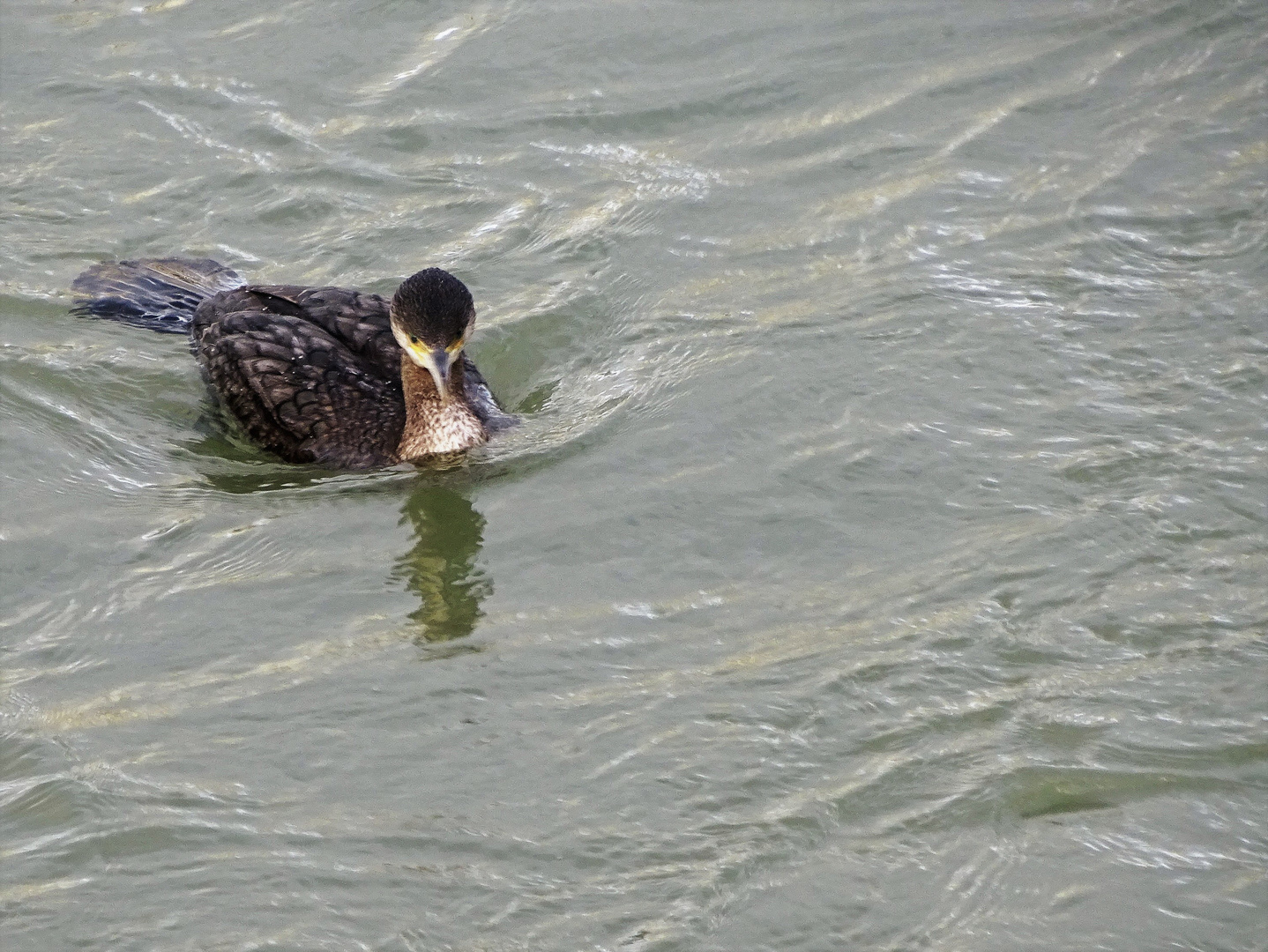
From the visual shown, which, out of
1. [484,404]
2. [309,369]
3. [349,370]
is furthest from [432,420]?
[309,369]

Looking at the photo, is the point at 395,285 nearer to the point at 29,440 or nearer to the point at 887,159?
the point at 29,440

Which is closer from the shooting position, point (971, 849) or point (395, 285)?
point (971, 849)

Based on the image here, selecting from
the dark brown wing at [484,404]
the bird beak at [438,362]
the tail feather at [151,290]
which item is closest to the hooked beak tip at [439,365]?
the bird beak at [438,362]

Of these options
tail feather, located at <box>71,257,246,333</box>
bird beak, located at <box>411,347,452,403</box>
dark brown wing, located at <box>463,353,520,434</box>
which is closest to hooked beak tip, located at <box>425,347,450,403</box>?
bird beak, located at <box>411,347,452,403</box>

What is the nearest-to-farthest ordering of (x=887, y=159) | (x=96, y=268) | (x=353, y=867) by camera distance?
1. (x=353, y=867)
2. (x=96, y=268)
3. (x=887, y=159)

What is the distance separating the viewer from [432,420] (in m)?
7.88

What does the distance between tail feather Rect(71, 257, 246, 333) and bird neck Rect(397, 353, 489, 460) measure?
1520 mm

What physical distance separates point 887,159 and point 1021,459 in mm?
3117

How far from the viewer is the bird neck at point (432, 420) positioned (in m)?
7.87

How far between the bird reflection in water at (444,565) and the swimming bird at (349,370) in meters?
0.33

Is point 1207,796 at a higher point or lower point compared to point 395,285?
lower

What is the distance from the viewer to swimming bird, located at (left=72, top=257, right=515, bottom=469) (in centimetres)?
775

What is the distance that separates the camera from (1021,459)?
7668 mm

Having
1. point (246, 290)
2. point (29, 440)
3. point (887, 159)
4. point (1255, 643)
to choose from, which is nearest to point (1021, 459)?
point (1255, 643)
